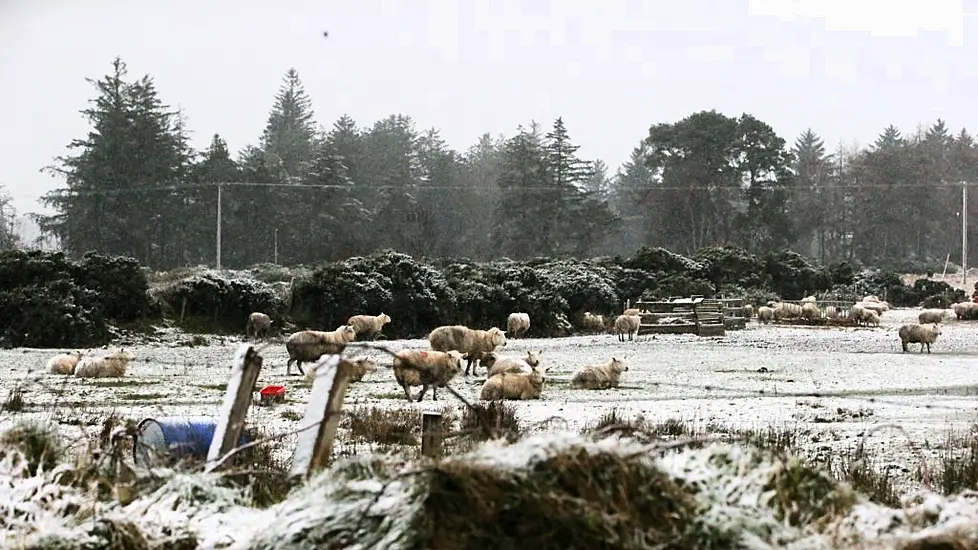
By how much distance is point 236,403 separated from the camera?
329 cm

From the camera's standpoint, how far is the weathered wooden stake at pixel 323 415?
299cm

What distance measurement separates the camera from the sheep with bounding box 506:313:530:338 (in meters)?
26.0

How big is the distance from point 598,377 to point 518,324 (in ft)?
45.7

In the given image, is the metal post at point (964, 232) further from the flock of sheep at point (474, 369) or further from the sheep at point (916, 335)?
the flock of sheep at point (474, 369)

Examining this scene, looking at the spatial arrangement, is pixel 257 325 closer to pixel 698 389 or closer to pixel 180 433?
pixel 698 389

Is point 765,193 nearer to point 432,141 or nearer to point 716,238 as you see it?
point 716,238

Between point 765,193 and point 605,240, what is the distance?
34.1 feet

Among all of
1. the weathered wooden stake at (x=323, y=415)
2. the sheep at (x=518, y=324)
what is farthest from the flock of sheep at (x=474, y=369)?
the sheep at (x=518, y=324)

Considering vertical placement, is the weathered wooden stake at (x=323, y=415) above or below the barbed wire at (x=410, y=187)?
below

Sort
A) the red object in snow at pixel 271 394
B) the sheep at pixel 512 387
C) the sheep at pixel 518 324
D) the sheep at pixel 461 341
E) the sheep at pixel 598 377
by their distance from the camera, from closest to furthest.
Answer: the red object in snow at pixel 271 394 → the sheep at pixel 512 387 → the sheep at pixel 598 377 → the sheep at pixel 461 341 → the sheep at pixel 518 324

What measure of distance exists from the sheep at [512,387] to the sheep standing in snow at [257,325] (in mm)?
14400

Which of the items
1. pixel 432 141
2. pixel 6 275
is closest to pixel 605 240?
pixel 432 141

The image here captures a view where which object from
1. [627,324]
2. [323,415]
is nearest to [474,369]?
[627,324]

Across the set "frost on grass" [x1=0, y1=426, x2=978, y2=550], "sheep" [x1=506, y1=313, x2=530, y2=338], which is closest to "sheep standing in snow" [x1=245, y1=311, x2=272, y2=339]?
"sheep" [x1=506, y1=313, x2=530, y2=338]
